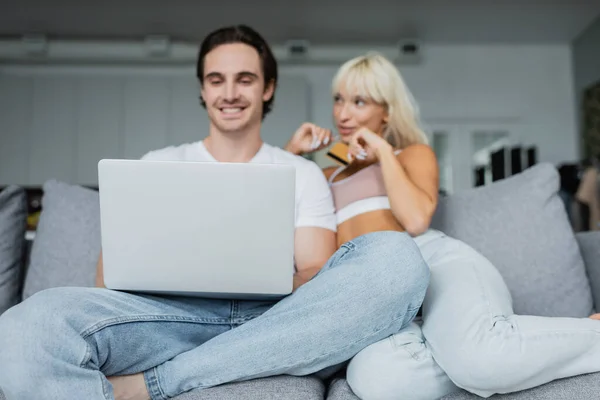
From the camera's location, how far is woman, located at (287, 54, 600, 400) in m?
1.08

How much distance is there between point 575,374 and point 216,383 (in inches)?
27.3

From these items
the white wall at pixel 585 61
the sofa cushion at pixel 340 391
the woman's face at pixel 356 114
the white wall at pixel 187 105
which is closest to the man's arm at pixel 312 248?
the sofa cushion at pixel 340 391

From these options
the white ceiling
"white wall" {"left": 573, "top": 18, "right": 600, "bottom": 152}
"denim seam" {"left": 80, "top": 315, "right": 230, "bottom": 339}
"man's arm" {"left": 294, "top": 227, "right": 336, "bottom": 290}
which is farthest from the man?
"white wall" {"left": 573, "top": 18, "right": 600, "bottom": 152}

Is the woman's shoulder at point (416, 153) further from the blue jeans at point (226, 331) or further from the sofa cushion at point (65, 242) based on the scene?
the sofa cushion at point (65, 242)

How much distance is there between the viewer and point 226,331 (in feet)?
4.03

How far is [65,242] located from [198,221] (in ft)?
2.90

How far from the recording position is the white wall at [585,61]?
Answer: 224 inches

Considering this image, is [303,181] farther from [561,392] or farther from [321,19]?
[321,19]

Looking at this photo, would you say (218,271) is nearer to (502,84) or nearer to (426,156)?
(426,156)

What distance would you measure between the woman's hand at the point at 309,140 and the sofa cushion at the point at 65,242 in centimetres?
66

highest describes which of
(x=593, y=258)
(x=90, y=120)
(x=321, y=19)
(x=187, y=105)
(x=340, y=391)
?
(x=321, y=19)

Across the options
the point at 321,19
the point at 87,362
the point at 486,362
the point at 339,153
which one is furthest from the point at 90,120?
the point at 486,362

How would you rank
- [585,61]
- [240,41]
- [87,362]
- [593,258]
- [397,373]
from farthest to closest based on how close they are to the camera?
1. [585,61]
2. [240,41]
3. [593,258]
4. [397,373]
5. [87,362]

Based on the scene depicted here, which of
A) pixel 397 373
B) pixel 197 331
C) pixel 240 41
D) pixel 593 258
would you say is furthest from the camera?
pixel 240 41
